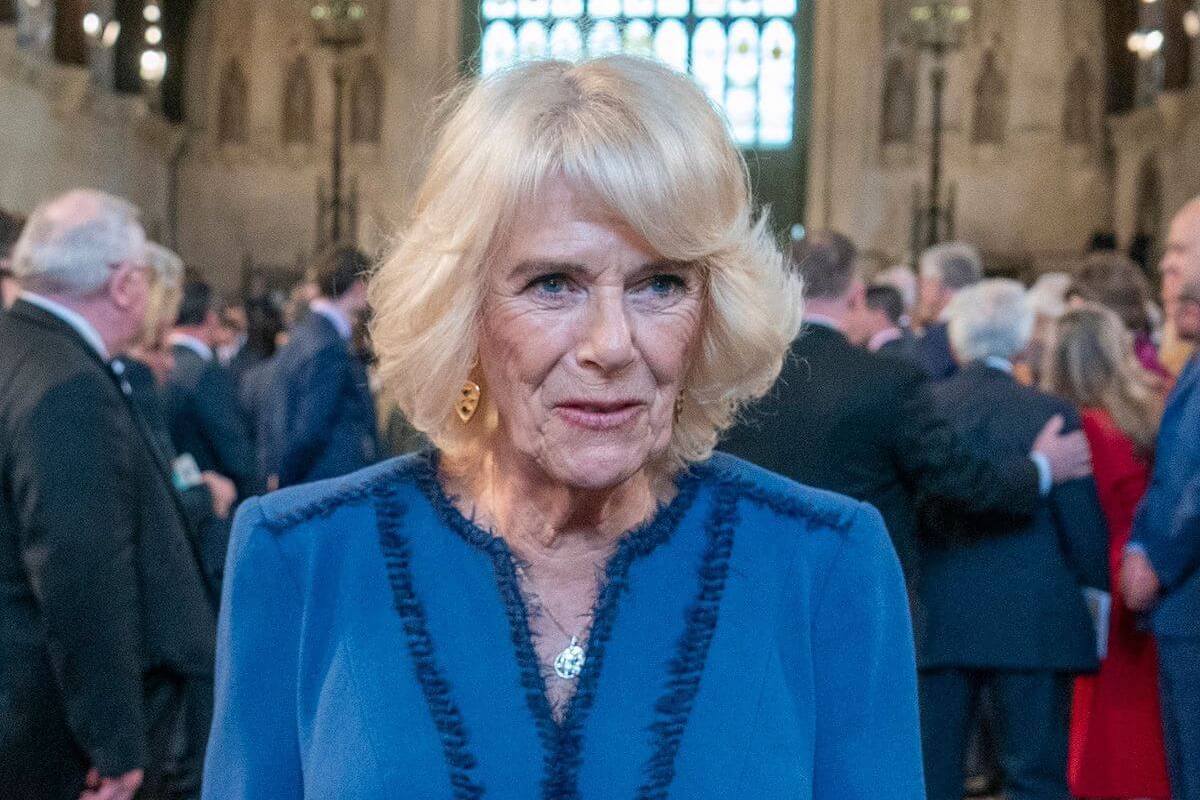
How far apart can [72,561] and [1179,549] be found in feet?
8.48

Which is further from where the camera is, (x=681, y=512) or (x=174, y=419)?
(x=174, y=419)

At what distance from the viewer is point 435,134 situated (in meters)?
2.14

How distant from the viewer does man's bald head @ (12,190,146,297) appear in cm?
391

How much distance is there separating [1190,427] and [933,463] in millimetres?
640

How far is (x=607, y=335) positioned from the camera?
1.87 meters

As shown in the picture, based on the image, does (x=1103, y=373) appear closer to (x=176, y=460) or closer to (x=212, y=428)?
(x=176, y=460)

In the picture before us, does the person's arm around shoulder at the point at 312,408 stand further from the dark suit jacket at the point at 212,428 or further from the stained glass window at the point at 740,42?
the stained glass window at the point at 740,42

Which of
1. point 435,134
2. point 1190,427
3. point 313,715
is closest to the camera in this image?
point 313,715

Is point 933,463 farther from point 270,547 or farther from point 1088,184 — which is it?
point 1088,184

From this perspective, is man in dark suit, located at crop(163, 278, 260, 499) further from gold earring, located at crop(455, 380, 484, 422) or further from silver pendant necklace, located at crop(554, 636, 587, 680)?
silver pendant necklace, located at crop(554, 636, 587, 680)

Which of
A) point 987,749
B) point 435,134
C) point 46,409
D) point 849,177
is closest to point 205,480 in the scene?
point 46,409

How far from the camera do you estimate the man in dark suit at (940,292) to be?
7898mm

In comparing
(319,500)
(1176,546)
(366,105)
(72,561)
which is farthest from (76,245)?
(366,105)

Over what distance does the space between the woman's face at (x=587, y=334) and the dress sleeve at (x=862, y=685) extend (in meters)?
0.25
